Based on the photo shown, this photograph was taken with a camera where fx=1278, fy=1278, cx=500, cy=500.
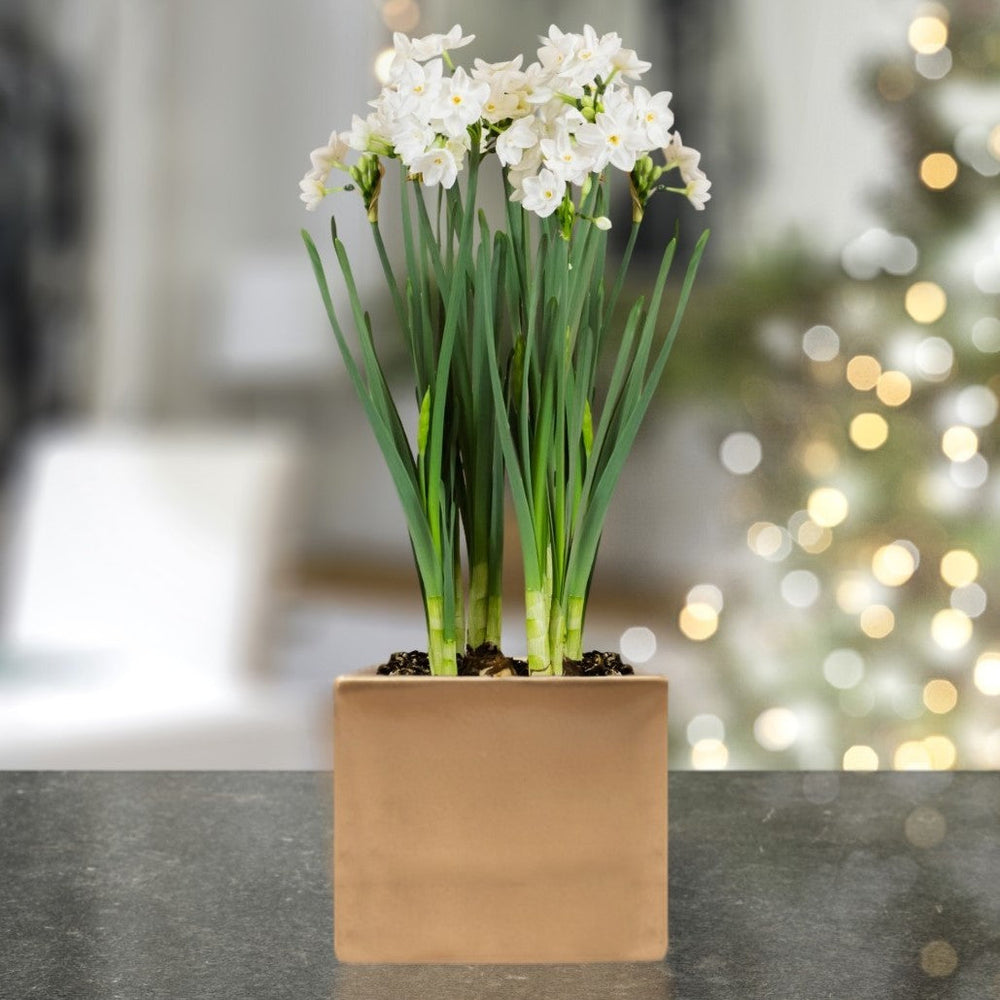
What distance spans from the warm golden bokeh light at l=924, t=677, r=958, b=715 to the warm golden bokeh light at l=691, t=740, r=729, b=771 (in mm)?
420

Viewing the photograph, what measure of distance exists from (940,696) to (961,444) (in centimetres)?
51

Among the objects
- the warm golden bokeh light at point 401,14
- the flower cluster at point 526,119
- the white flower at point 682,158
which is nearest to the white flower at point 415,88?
the flower cluster at point 526,119

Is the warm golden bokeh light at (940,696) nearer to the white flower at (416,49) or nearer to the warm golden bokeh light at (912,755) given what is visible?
the warm golden bokeh light at (912,755)

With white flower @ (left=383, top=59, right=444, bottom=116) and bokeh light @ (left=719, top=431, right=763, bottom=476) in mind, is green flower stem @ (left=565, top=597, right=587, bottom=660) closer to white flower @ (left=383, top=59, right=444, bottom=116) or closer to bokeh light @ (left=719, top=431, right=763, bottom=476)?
white flower @ (left=383, top=59, right=444, bottom=116)

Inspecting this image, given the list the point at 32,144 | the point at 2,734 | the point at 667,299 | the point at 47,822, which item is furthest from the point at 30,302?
the point at 47,822

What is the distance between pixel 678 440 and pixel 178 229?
1348 mm

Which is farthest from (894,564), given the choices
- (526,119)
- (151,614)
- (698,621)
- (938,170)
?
(526,119)

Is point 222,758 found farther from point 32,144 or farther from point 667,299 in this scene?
point 32,144

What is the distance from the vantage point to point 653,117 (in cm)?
55

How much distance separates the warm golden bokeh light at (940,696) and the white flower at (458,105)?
2.29 m

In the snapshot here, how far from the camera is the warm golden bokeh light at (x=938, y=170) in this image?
8.20ft

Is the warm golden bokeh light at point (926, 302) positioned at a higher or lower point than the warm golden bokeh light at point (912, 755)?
higher

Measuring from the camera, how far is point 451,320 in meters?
0.58

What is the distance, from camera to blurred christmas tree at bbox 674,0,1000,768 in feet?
8.17
